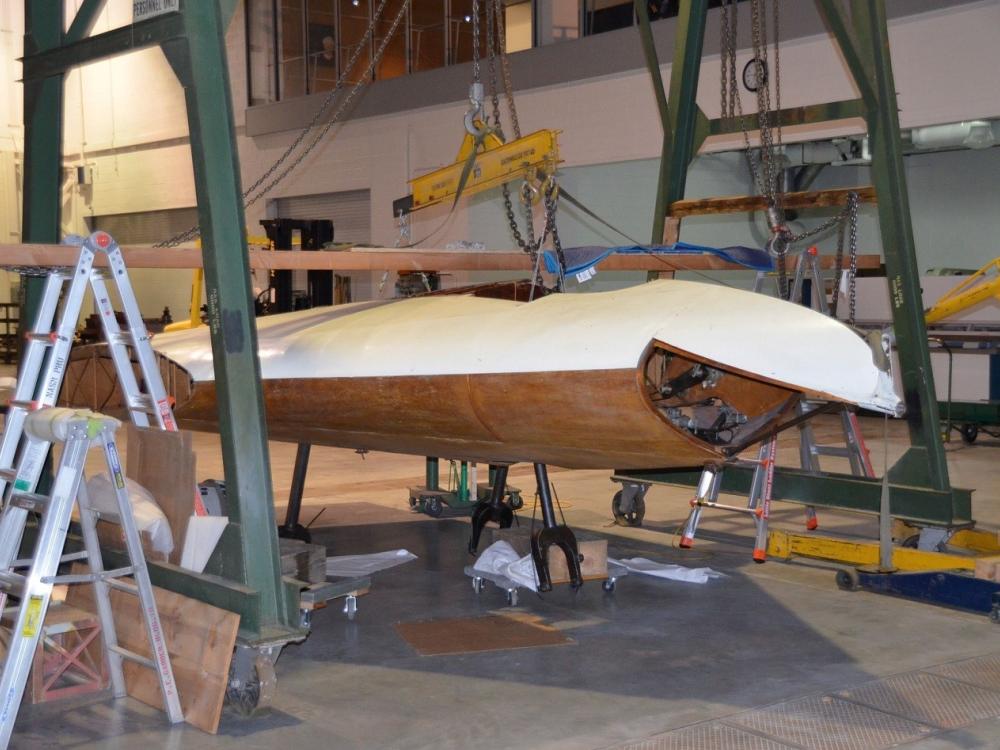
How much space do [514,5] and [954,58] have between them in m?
8.36

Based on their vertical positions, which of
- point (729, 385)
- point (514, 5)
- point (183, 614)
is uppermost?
point (514, 5)

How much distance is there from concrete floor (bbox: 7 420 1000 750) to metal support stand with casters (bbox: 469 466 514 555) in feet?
0.54

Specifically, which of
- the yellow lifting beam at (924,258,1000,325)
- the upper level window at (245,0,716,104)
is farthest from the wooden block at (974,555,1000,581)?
the upper level window at (245,0,716,104)

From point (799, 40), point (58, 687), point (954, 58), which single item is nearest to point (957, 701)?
point (58, 687)

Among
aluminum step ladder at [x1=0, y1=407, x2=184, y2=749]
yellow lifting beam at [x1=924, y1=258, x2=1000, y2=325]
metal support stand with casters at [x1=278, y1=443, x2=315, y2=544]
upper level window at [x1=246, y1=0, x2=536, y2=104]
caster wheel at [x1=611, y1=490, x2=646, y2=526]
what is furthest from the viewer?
upper level window at [x1=246, y1=0, x2=536, y2=104]

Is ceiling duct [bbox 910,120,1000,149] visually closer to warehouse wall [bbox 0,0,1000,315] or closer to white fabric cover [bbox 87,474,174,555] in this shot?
warehouse wall [bbox 0,0,1000,315]

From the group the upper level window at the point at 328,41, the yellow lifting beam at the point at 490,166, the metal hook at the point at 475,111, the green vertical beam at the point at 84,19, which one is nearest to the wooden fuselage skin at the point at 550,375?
the yellow lifting beam at the point at 490,166

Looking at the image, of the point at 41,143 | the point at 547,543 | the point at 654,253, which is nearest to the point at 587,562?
the point at 547,543

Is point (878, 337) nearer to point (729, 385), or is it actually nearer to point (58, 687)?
point (729, 385)

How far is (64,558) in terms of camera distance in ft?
15.4

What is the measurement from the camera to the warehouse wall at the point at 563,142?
14.6 meters

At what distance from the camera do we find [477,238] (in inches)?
818

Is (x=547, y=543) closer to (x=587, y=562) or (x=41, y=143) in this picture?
(x=587, y=562)

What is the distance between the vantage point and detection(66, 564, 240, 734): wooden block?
450 cm
